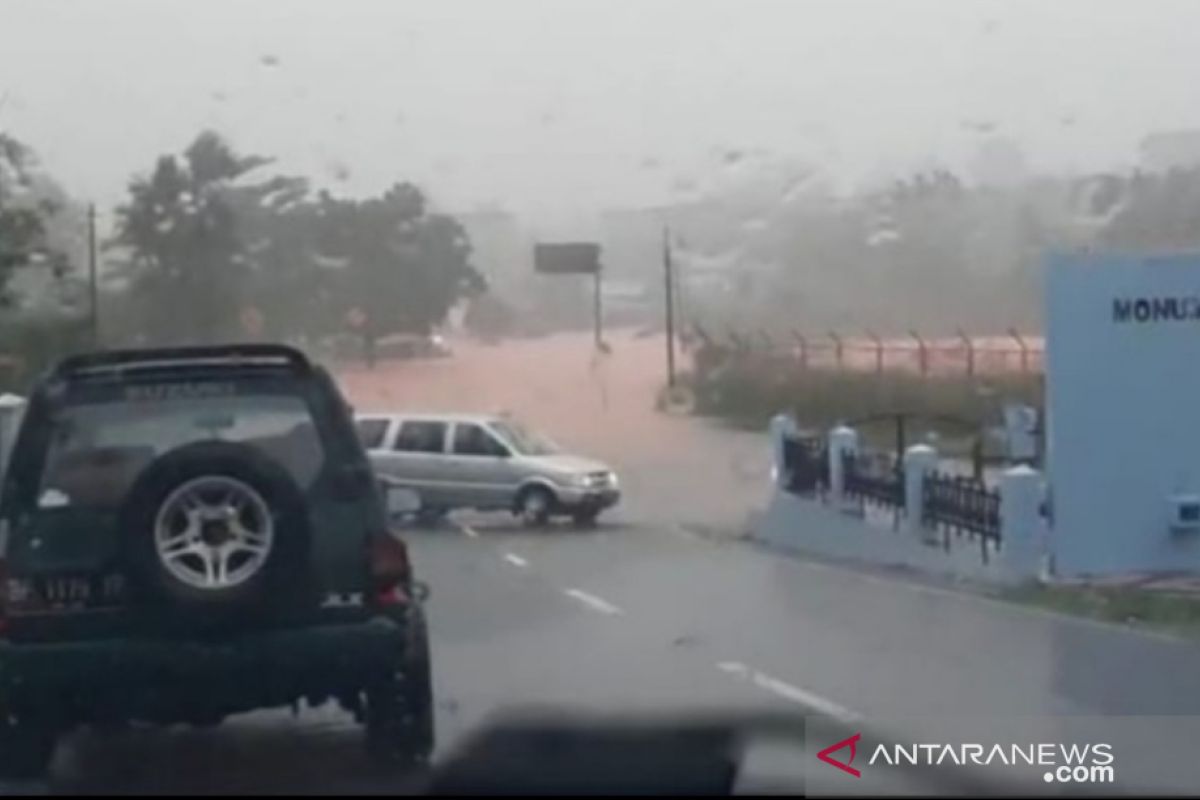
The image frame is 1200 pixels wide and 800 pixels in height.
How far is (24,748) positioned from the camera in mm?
11898

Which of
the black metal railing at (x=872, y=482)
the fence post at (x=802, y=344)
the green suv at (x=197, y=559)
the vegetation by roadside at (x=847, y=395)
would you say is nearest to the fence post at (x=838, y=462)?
the black metal railing at (x=872, y=482)

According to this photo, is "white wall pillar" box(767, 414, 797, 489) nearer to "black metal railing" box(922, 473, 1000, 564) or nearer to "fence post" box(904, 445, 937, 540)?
"fence post" box(904, 445, 937, 540)

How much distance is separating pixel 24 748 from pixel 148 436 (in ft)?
4.64

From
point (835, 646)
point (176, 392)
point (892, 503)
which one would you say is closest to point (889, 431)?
point (892, 503)

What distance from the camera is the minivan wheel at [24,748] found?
11.8 metres

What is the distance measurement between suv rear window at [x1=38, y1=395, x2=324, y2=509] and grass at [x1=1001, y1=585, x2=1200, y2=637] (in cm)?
942

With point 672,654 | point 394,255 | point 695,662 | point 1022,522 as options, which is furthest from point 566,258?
point 695,662

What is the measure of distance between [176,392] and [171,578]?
1071mm

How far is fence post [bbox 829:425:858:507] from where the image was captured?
1197 inches

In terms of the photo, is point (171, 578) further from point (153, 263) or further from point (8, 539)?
point (153, 263)

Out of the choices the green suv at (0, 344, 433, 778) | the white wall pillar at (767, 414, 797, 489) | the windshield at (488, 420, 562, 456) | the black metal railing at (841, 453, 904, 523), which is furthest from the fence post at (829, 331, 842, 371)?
the green suv at (0, 344, 433, 778)

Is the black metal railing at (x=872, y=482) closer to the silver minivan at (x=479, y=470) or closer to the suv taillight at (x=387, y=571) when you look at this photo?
the silver minivan at (x=479, y=470)

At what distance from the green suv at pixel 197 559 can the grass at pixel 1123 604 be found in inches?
368

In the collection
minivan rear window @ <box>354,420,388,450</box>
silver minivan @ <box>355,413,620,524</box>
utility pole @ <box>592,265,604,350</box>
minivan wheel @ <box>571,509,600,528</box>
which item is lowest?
minivan wheel @ <box>571,509,600,528</box>
